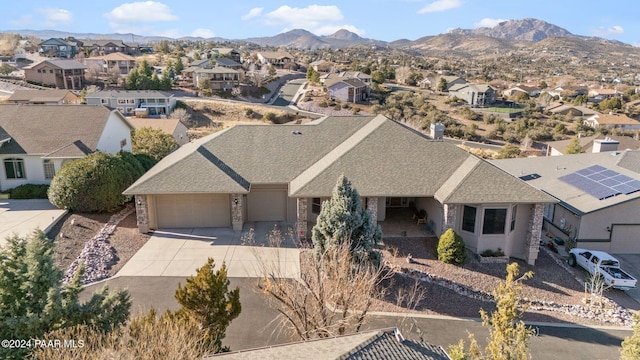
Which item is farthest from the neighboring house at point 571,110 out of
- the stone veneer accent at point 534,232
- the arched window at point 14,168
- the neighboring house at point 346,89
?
the arched window at point 14,168

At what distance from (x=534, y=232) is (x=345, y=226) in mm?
9885

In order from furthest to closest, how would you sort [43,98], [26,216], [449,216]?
[43,98] < [26,216] < [449,216]

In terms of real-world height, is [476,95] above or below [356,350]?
above

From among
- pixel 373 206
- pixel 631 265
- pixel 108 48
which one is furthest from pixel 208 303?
pixel 108 48

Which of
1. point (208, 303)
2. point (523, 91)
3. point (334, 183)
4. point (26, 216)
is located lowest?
point (26, 216)

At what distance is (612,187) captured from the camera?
78.3 ft

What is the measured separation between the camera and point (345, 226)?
17.1m

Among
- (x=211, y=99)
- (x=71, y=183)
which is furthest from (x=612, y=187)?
(x=211, y=99)

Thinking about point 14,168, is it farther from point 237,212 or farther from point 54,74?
point 54,74

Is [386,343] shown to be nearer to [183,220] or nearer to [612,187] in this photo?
[183,220]

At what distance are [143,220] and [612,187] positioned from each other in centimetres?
2622

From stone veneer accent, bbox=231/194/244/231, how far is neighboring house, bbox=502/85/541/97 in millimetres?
100645

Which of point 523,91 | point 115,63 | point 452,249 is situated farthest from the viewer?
point 523,91

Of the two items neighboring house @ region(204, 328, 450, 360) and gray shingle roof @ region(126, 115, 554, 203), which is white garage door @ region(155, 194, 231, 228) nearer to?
gray shingle roof @ region(126, 115, 554, 203)
